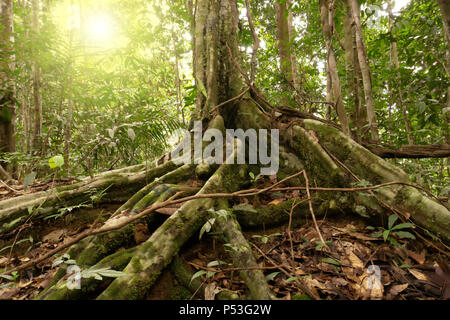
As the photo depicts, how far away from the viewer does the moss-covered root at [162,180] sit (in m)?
2.16

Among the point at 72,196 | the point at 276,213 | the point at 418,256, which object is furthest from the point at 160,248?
the point at 418,256

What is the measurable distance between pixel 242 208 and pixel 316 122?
1.41 m

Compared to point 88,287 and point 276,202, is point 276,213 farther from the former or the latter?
point 88,287

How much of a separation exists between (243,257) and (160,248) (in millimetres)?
553

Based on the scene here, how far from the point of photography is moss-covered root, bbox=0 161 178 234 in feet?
6.95

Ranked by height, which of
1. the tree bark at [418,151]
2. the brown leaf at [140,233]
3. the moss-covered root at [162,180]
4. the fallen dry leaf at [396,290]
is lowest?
the fallen dry leaf at [396,290]

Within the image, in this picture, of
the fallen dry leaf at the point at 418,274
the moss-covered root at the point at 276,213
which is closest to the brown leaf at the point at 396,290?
the fallen dry leaf at the point at 418,274

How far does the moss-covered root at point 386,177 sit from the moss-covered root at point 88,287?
201 centimetres

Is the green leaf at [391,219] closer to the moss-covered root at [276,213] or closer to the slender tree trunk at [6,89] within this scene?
the moss-covered root at [276,213]

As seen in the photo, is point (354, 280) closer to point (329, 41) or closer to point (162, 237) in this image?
point (162, 237)

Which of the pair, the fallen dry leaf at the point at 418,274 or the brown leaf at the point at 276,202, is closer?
the fallen dry leaf at the point at 418,274

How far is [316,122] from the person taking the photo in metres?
2.74

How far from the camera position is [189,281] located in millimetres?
1568

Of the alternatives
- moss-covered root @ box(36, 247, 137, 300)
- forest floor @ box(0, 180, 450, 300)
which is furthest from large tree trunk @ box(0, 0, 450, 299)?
forest floor @ box(0, 180, 450, 300)
